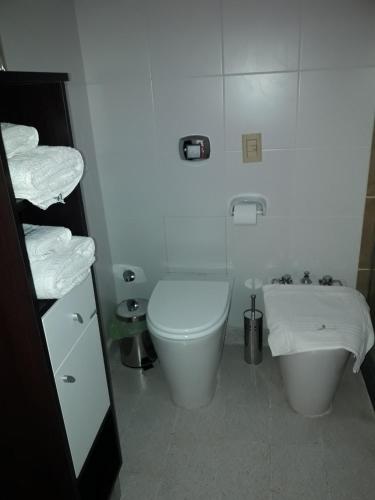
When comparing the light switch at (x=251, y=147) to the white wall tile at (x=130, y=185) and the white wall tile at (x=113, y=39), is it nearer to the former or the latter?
the white wall tile at (x=130, y=185)

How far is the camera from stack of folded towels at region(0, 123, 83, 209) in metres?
0.88

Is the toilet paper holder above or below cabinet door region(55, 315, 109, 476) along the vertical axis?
above

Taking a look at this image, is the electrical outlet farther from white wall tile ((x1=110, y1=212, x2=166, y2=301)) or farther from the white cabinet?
the white cabinet

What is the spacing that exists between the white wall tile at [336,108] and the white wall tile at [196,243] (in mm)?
595

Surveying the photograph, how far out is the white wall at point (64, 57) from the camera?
1.38 meters

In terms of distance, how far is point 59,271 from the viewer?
3.16 ft

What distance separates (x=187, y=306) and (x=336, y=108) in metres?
1.09

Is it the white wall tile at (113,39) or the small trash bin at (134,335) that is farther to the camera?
the small trash bin at (134,335)

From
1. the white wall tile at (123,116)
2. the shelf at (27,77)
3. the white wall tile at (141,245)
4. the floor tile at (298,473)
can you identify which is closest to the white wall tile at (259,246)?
the white wall tile at (141,245)

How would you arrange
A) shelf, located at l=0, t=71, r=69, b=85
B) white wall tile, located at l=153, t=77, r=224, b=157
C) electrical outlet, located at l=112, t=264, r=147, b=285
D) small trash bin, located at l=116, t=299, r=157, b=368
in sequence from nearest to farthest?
shelf, located at l=0, t=71, r=69, b=85 < white wall tile, located at l=153, t=77, r=224, b=157 < small trash bin, located at l=116, t=299, r=157, b=368 < electrical outlet, located at l=112, t=264, r=147, b=285

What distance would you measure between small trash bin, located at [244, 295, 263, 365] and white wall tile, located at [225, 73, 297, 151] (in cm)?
80

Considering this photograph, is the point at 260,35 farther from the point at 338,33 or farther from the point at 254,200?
the point at 254,200

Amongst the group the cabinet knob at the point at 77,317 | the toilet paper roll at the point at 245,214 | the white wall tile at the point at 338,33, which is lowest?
the cabinet knob at the point at 77,317

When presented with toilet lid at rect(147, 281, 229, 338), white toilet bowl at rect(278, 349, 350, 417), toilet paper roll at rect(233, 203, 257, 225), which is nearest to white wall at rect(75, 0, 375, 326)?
toilet paper roll at rect(233, 203, 257, 225)
